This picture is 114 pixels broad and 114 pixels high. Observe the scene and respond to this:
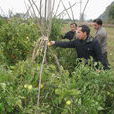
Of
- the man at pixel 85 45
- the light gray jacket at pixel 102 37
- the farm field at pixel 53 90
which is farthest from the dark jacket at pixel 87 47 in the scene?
the farm field at pixel 53 90

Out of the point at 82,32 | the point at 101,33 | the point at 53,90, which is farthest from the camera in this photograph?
the point at 101,33

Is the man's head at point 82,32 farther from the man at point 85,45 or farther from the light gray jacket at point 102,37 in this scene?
the light gray jacket at point 102,37

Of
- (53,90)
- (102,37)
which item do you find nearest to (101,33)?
(102,37)

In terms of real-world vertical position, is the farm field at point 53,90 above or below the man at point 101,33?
below

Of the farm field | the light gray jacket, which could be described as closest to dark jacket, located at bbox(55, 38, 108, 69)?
the light gray jacket

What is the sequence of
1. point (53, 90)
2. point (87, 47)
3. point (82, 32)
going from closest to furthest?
point (53, 90), point (82, 32), point (87, 47)

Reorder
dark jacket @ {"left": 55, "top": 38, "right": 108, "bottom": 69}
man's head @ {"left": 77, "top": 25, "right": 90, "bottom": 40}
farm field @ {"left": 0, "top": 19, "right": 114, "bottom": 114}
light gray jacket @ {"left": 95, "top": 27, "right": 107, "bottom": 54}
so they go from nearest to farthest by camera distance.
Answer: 1. farm field @ {"left": 0, "top": 19, "right": 114, "bottom": 114}
2. man's head @ {"left": 77, "top": 25, "right": 90, "bottom": 40}
3. dark jacket @ {"left": 55, "top": 38, "right": 108, "bottom": 69}
4. light gray jacket @ {"left": 95, "top": 27, "right": 107, "bottom": 54}

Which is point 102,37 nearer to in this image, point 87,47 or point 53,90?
point 87,47

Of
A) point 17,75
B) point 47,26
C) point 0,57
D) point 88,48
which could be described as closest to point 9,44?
point 0,57

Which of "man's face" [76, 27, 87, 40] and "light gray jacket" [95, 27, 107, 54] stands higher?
"man's face" [76, 27, 87, 40]

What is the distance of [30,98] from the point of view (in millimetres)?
2531

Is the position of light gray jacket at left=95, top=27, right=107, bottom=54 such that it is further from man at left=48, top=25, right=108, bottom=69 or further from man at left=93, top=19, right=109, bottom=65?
man at left=48, top=25, right=108, bottom=69

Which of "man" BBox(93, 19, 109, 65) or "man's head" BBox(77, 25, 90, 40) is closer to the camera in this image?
"man's head" BBox(77, 25, 90, 40)

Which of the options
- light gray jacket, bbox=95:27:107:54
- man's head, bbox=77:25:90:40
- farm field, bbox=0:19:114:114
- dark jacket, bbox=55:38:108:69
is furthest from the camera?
light gray jacket, bbox=95:27:107:54
